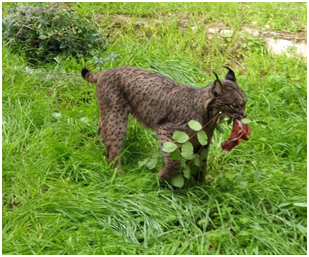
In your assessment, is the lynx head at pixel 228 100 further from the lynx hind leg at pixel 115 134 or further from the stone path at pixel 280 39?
the stone path at pixel 280 39

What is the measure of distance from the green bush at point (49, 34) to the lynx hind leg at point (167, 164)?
2701 mm

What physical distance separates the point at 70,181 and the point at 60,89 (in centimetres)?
186

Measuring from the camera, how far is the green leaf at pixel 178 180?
14.2 feet

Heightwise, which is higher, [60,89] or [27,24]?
[27,24]

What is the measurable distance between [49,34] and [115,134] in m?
2.56

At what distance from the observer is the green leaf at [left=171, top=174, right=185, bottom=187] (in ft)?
14.2

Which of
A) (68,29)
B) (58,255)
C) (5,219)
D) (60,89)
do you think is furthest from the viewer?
(68,29)

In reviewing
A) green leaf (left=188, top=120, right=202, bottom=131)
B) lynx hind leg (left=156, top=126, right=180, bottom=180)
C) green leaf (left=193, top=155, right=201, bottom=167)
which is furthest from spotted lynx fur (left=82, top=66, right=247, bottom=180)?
green leaf (left=188, top=120, right=202, bottom=131)

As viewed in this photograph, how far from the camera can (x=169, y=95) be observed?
452 cm

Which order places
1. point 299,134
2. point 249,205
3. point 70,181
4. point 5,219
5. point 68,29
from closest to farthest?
1. point 5,219
2. point 249,205
3. point 70,181
4. point 299,134
5. point 68,29

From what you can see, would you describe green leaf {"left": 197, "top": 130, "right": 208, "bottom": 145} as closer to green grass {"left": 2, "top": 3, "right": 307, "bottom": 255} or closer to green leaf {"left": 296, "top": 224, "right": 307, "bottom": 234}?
green grass {"left": 2, "top": 3, "right": 307, "bottom": 255}

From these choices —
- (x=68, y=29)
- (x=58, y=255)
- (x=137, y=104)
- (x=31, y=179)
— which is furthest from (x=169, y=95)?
(x=68, y=29)

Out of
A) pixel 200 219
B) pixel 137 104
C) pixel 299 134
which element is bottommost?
pixel 200 219

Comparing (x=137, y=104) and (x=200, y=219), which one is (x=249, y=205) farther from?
(x=137, y=104)
